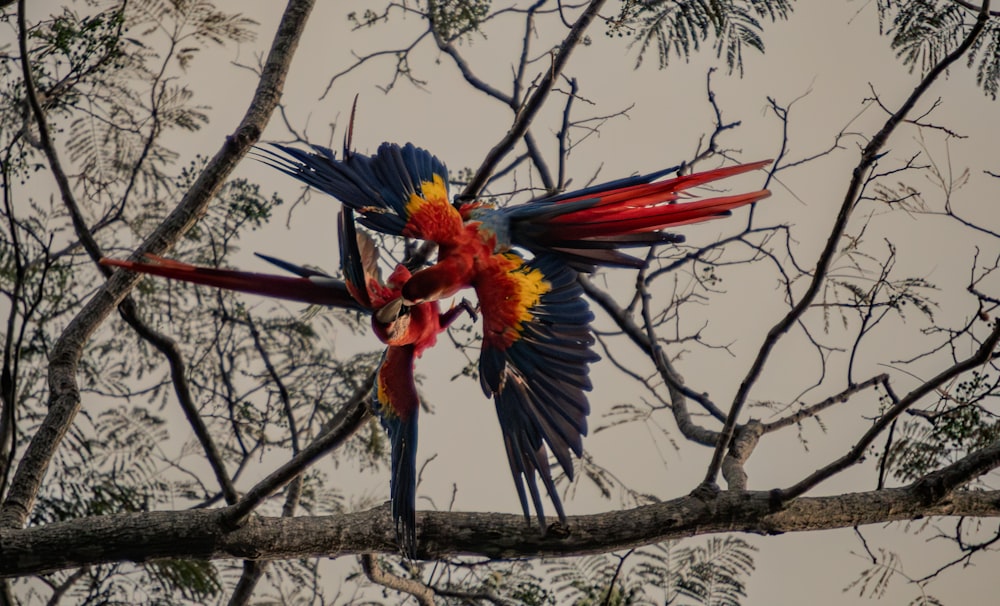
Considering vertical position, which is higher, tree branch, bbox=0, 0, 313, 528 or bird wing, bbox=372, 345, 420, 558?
tree branch, bbox=0, 0, 313, 528

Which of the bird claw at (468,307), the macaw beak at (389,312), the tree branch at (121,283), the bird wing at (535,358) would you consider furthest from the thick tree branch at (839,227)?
the tree branch at (121,283)

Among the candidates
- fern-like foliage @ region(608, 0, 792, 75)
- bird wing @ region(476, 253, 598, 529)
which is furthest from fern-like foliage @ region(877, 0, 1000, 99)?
bird wing @ region(476, 253, 598, 529)

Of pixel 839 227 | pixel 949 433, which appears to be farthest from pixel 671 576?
pixel 839 227

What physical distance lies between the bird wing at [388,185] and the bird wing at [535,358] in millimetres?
115

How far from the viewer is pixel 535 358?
1370mm

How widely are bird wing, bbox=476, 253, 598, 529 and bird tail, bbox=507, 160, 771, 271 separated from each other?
4 cm

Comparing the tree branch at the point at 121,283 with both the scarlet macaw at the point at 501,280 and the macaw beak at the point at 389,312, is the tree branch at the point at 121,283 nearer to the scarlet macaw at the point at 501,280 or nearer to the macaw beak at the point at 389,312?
the scarlet macaw at the point at 501,280

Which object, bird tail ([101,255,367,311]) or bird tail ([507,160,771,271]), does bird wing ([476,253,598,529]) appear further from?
bird tail ([101,255,367,311])

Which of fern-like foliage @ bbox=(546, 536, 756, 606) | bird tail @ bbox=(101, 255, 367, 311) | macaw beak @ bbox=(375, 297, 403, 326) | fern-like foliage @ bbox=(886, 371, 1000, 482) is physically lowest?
fern-like foliage @ bbox=(546, 536, 756, 606)

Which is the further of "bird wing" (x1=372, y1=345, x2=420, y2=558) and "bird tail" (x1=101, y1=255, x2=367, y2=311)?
"bird wing" (x1=372, y1=345, x2=420, y2=558)

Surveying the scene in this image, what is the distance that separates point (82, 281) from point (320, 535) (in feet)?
4.69

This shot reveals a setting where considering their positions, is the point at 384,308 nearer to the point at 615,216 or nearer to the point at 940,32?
the point at 615,216

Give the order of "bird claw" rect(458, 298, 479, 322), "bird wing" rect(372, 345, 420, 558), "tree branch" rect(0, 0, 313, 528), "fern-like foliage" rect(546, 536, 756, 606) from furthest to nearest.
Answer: "fern-like foliage" rect(546, 536, 756, 606)
"tree branch" rect(0, 0, 313, 528)
"bird claw" rect(458, 298, 479, 322)
"bird wing" rect(372, 345, 420, 558)

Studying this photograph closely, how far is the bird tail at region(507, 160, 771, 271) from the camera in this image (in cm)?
130
